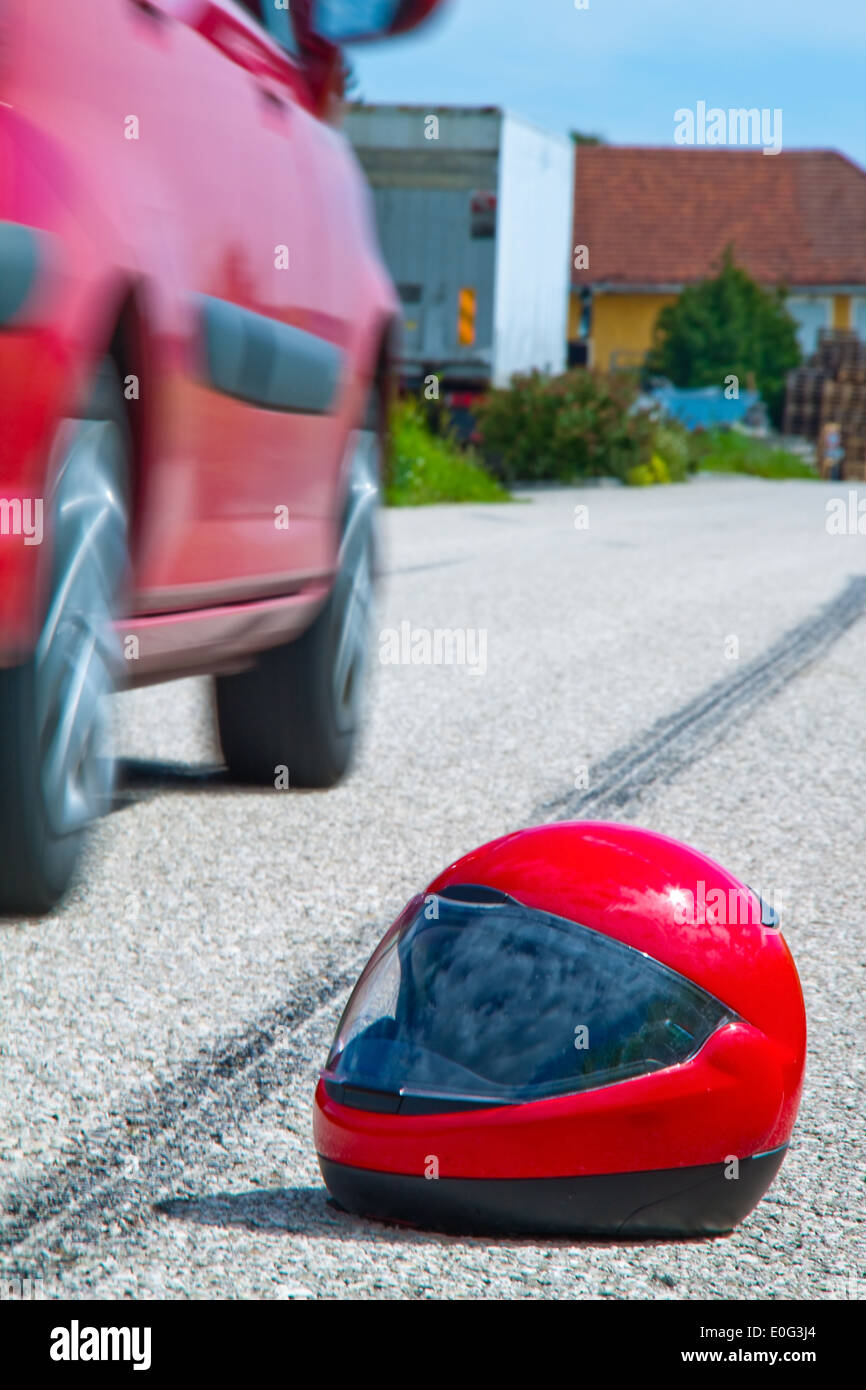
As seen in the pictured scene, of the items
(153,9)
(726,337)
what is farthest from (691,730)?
(726,337)

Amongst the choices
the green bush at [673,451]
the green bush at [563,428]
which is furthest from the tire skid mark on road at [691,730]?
the green bush at [673,451]

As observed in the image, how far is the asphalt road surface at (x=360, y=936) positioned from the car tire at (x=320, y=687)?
0.11 m

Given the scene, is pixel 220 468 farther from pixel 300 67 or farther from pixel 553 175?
pixel 553 175

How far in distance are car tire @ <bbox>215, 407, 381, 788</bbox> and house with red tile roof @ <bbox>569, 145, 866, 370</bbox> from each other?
45849 millimetres

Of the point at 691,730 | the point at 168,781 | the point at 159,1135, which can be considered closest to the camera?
the point at 159,1135

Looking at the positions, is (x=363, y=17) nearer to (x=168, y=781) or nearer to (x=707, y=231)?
(x=168, y=781)

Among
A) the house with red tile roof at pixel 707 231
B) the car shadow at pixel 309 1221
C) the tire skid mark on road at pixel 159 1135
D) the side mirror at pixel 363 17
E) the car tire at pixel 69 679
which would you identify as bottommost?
the car shadow at pixel 309 1221

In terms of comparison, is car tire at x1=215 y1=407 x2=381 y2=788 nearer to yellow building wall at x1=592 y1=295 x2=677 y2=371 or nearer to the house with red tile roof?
the house with red tile roof

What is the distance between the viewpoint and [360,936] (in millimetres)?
3754

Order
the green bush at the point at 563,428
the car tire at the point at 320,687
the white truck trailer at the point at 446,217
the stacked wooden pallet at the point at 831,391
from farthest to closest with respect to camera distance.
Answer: the stacked wooden pallet at the point at 831,391, the green bush at the point at 563,428, the white truck trailer at the point at 446,217, the car tire at the point at 320,687

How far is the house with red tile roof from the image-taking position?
5147 centimetres

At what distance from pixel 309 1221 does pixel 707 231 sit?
172 feet

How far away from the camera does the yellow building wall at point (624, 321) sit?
52469 millimetres

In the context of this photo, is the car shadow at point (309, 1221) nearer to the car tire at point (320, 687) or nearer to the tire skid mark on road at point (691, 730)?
the tire skid mark on road at point (691, 730)
